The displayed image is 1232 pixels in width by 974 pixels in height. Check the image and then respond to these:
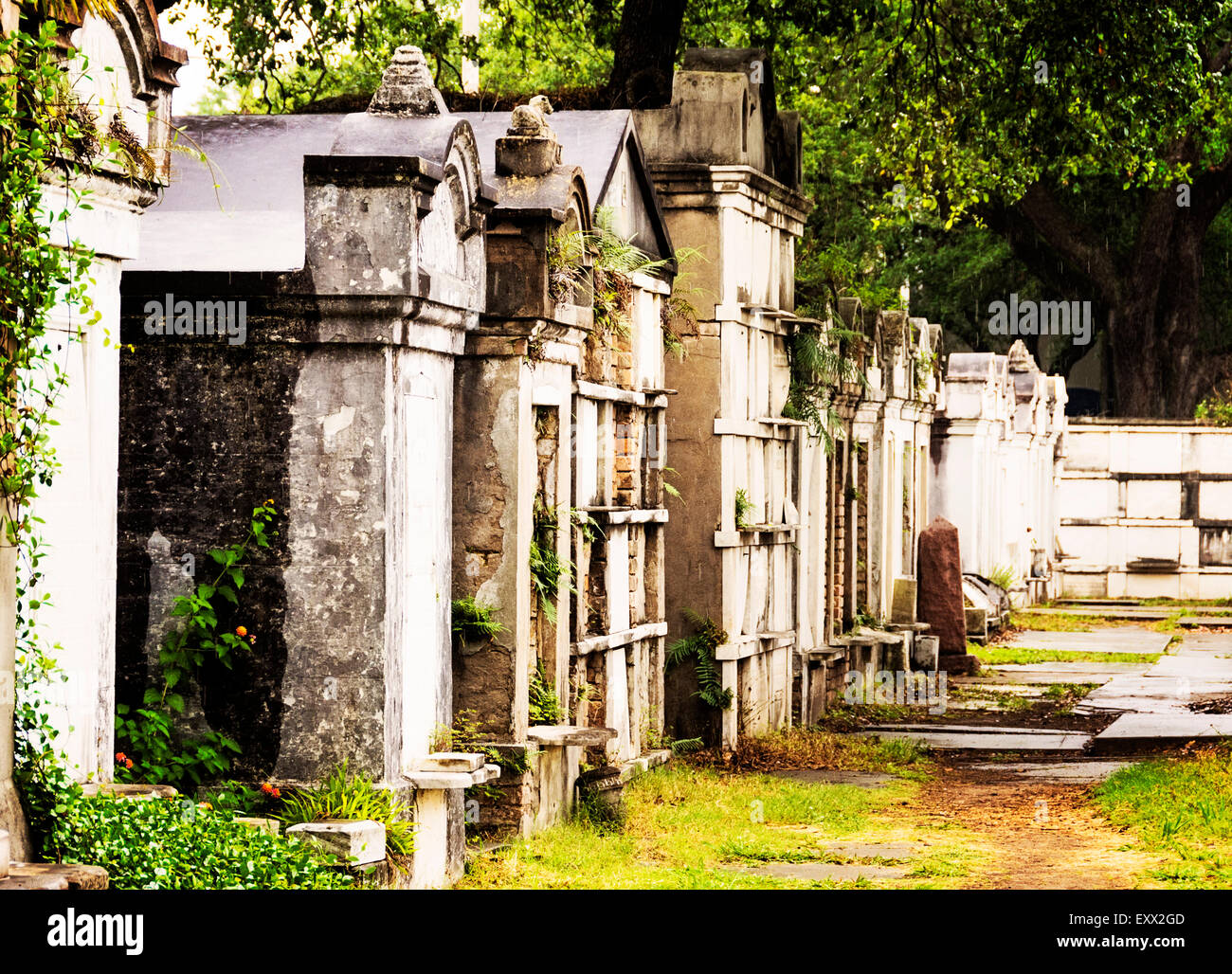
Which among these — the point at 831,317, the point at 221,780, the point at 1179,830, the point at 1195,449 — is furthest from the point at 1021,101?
the point at 1195,449

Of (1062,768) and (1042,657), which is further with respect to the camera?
(1042,657)

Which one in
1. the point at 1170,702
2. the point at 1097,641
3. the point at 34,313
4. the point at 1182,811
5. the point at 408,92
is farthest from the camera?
the point at 1097,641

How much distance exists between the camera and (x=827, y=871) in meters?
8.74

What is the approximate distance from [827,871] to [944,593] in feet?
33.3

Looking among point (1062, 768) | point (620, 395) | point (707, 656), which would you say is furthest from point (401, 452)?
point (1062, 768)

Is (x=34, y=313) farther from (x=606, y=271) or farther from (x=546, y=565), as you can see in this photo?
(x=606, y=271)

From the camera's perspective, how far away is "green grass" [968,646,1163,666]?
1986 centimetres

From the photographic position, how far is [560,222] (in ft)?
28.1

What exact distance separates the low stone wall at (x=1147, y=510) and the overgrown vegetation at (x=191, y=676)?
2327cm

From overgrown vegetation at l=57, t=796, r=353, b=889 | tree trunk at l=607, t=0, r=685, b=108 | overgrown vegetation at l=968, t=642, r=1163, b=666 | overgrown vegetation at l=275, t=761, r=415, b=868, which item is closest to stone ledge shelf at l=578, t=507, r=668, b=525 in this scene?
overgrown vegetation at l=275, t=761, r=415, b=868

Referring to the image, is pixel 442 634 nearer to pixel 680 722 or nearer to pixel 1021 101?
pixel 680 722

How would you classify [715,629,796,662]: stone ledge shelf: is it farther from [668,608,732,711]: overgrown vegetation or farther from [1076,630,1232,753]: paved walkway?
[1076,630,1232,753]: paved walkway

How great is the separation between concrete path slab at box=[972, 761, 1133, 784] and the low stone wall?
16.7 meters

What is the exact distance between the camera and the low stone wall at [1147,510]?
2839 centimetres
